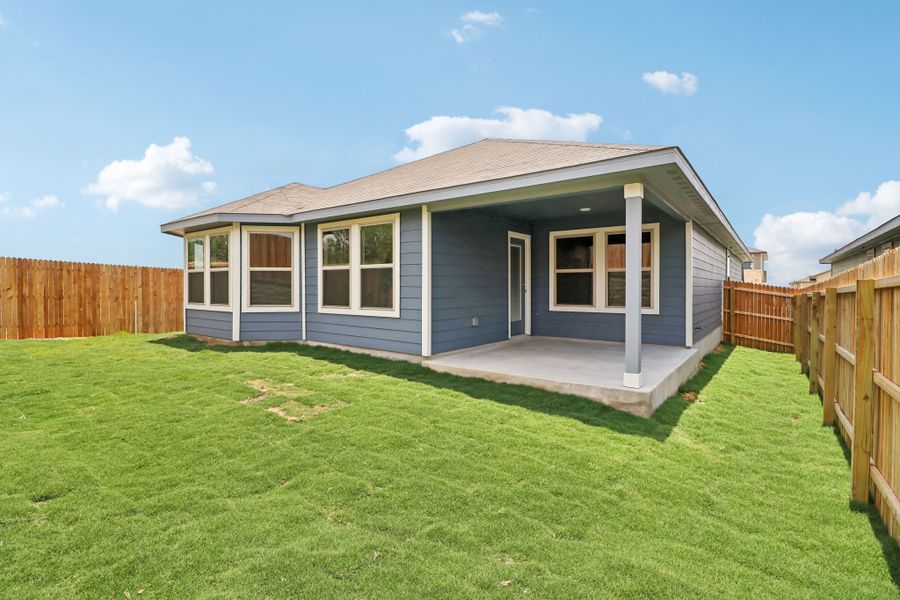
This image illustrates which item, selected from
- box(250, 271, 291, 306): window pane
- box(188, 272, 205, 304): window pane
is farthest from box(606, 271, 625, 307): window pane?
box(188, 272, 205, 304): window pane

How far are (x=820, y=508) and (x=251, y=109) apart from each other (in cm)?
1199

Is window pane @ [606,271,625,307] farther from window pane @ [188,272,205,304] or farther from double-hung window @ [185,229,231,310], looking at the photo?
window pane @ [188,272,205,304]

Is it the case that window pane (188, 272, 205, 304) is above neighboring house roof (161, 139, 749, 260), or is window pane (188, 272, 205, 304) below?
below

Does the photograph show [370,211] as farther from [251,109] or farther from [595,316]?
[251,109]

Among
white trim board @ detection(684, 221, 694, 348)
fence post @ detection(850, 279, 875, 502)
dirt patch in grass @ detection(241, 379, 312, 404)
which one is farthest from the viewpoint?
white trim board @ detection(684, 221, 694, 348)

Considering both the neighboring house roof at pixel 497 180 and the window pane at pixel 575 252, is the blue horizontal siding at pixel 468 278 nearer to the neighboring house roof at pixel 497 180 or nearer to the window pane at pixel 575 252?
the neighboring house roof at pixel 497 180

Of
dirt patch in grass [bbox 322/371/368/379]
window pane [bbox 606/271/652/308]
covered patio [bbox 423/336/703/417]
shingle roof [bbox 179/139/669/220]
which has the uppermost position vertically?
shingle roof [bbox 179/139/669/220]

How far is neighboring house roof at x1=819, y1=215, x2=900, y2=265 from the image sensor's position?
910 centimetres

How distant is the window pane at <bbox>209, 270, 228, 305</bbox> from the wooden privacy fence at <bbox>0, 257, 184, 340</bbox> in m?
4.62

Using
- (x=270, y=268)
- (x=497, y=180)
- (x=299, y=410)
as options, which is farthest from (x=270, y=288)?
(x=497, y=180)

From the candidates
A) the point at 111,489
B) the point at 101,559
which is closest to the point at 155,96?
the point at 111,489

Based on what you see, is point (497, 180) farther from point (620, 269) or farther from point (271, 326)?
point (271, 326)

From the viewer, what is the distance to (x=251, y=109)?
10.3 m

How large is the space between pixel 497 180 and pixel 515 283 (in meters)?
3.72
